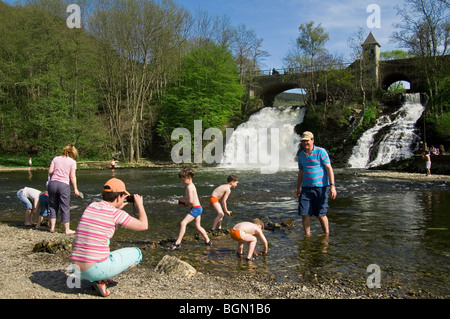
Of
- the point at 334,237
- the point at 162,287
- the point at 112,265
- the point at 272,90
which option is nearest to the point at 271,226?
the point at 334,237

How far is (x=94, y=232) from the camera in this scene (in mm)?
4133

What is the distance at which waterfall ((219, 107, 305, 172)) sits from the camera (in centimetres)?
3616

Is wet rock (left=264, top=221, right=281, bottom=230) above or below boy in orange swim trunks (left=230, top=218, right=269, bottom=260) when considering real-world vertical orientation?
below

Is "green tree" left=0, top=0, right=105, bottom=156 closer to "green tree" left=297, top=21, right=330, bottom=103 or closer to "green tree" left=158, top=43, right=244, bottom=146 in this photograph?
"green tree" left=158, top=43, right=244, bottom=146

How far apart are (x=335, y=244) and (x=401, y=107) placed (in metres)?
33.4

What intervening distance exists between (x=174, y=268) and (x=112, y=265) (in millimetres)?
1177

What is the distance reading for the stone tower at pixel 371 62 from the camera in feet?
128

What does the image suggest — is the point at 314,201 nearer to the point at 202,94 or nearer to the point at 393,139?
the point at 393,139

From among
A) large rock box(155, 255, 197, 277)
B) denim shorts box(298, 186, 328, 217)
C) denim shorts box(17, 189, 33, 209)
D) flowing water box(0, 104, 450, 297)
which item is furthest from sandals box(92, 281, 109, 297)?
denim shorts box(17, 189, 33, 209)

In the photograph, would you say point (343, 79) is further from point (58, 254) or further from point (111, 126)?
point (58, 254)

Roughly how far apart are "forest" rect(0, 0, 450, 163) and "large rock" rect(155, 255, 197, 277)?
29.5 metres

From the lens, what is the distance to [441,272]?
17.3 feet

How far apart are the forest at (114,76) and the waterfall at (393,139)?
1879mm

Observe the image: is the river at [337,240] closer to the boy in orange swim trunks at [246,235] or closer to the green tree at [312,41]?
the boy in orange swim trunks at [246,235]
